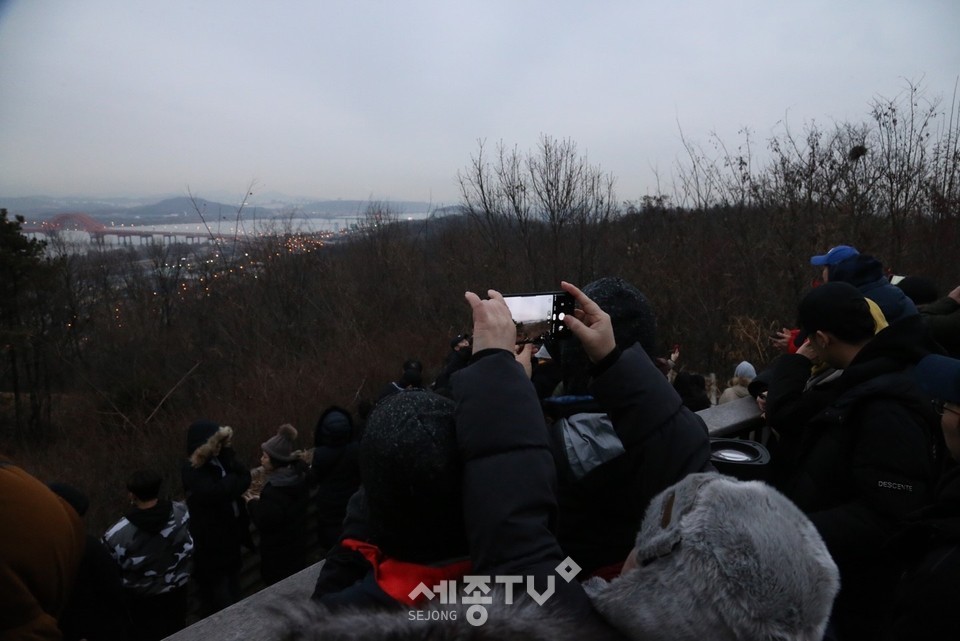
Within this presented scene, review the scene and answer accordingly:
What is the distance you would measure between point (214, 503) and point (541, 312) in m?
3.63

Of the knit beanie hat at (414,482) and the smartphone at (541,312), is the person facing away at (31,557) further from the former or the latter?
the smartphone at (541,312)

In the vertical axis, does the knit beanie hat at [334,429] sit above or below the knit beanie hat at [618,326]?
below

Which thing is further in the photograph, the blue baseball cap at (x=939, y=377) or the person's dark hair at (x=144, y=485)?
the person's dark hair at (x=144, y=485)

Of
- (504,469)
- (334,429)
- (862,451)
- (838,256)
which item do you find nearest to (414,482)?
(504,469)

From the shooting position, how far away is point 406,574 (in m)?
1.44

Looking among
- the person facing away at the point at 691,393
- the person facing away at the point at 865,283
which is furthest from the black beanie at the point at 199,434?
the person facing away at the point at 865,283

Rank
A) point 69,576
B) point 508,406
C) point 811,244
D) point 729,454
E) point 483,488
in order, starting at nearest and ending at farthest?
point 483,488
point 508,406
point 69,576
point 729,454
point 811,244

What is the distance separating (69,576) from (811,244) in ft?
32.4

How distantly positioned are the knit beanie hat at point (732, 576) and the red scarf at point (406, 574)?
1.52ft

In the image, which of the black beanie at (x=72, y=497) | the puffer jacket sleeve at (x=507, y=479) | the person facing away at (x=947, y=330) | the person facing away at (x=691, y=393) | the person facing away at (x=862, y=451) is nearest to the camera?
the puffer jacket sleeve at (x=507, y=479)

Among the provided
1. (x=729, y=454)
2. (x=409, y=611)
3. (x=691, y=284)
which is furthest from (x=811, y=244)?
(x=409, y=611)

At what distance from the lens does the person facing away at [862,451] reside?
6.51 ft

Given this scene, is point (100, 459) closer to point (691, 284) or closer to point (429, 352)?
point (429, 352)

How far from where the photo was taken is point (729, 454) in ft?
8.46
